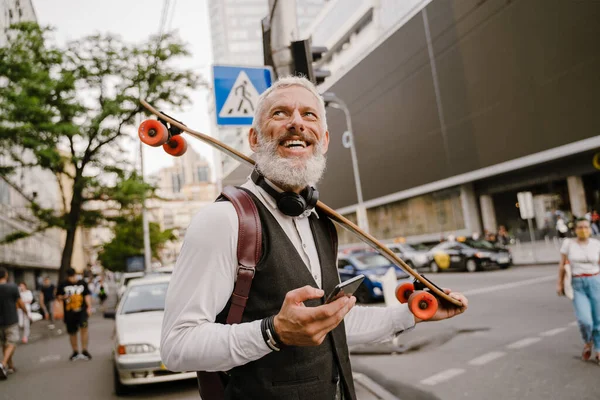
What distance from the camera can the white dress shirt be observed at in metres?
1.35

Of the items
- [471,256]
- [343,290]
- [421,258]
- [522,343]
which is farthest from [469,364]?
[421,258]

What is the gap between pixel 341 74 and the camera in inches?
1769

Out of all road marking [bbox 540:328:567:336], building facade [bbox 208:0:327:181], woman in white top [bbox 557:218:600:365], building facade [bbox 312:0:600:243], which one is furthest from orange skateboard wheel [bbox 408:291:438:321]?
building facade [bbox 208:0:327:181]

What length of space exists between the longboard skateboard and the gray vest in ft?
0.85

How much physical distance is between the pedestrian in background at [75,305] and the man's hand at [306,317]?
9.45 metres

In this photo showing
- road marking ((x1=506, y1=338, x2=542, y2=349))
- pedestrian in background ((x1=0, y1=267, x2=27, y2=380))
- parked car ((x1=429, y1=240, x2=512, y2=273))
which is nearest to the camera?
road marking ((x1=506, y1=338, x2=542, y2=349))

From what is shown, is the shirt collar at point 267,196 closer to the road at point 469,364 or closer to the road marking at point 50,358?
the road at point 469,364

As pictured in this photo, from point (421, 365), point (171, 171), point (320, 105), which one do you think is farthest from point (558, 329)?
point (171, 171)

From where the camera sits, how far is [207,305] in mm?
1452

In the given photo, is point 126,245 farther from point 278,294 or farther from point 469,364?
point 278,294

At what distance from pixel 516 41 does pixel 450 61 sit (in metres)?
5.16

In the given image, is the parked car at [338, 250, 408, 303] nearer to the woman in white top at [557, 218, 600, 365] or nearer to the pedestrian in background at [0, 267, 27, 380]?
the woman in white top at [557, 218, 600, 365]

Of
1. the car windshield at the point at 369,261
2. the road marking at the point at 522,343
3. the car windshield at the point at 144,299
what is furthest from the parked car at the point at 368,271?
the car windshield at the point at 144,299

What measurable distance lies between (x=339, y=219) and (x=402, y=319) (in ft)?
1.51
